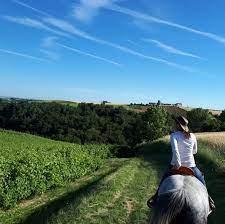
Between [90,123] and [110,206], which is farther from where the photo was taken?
[90,123]

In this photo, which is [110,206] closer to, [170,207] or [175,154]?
[175,154]

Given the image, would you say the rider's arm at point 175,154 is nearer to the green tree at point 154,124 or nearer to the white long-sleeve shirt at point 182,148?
the white long-sleeve shirt at point 182,148

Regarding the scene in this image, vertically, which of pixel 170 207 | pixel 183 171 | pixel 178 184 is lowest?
pixel 170 207

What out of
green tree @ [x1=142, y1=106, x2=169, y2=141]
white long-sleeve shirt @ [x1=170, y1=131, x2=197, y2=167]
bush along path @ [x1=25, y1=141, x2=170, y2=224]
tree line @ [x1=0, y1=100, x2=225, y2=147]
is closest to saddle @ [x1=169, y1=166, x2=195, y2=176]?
white long-sleeve shirt @ [x1=170, y1=131, x2=197, y2=167]

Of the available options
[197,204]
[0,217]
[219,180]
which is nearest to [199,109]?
[219,180]

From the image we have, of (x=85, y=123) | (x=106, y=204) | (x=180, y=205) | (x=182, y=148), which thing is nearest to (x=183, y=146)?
(x=182, y=148)

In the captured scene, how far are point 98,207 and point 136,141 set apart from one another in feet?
246

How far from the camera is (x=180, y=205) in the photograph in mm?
9148

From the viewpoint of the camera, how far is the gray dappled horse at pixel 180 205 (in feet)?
30.1

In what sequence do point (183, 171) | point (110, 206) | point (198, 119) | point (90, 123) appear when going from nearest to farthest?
1. point (183, 171)
2. point (110, 206)
3. point (90, 123)
4. point (198, 119)

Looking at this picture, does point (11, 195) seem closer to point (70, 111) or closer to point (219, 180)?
point (219, 180)

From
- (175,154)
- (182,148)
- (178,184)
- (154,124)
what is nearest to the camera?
(178,184)

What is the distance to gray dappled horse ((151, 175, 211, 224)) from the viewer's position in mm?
→ 9172

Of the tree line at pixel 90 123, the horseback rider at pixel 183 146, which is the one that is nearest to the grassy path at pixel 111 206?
the horseback rider at pixel 183 146
